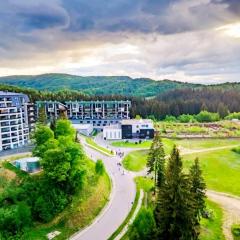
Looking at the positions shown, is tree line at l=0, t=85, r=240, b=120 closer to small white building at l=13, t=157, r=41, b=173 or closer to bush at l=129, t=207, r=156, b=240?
small white building at l=13, t=157, r=41, b=173

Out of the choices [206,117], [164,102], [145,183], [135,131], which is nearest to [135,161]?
[145,183]

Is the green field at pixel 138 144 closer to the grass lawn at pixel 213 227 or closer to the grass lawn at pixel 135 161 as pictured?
the grass lawn at pixel 135 161

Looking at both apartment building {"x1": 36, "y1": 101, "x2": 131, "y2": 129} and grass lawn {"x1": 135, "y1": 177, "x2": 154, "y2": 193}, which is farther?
apartment building {"x1": 36, "y1": 101, "x2": 131, "y2": 129}

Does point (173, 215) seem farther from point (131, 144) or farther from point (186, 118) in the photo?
point (186, 118)

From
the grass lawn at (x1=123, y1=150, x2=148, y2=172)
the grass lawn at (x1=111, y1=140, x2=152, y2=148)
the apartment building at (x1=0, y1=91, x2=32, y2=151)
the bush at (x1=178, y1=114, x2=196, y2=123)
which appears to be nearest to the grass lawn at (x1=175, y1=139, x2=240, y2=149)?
the grass lawn at (x1=111, y1=140, x2=152, y2=148)

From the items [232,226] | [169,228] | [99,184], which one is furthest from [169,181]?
[99,184]

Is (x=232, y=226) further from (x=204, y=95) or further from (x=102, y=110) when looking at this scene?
(x=204, y=95)
